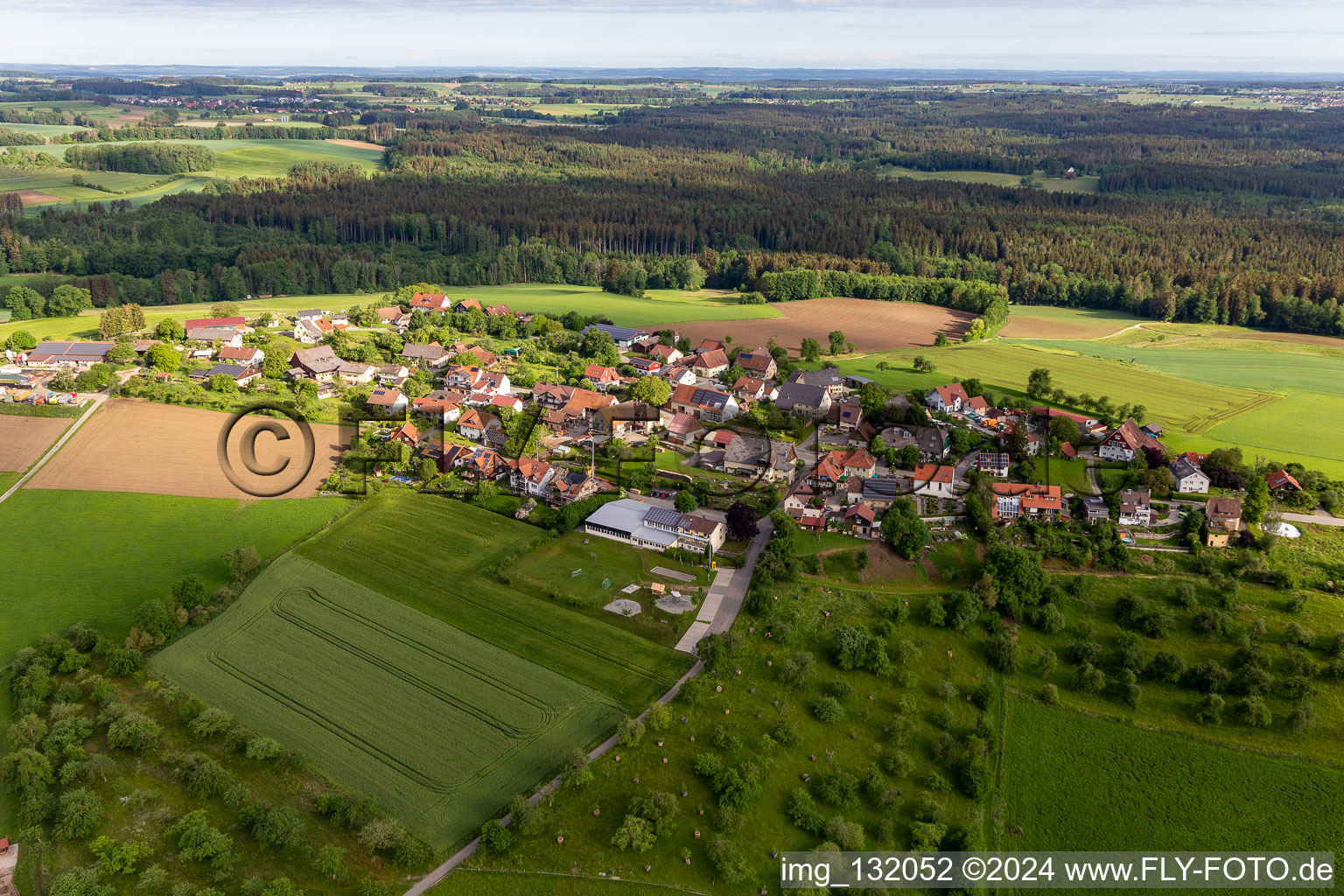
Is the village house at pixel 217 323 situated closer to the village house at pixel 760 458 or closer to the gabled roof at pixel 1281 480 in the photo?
the village house at pixel 760 458

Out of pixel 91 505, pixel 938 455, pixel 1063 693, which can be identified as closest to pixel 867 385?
pixel 938 455

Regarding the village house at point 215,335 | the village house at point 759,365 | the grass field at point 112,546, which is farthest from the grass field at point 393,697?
the village house at point 215,335

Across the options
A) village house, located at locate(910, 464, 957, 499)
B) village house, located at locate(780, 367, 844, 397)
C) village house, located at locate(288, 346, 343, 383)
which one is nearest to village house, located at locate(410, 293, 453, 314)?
village house, located at locate(288, 346, 343, 383)

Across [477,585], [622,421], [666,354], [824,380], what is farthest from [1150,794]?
[666,354]

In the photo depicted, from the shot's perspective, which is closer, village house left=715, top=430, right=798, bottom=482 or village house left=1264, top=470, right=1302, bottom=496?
village house left=1264, top=470, right=1302, bottom=496

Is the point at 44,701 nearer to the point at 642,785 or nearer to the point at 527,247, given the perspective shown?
the point at 642,785

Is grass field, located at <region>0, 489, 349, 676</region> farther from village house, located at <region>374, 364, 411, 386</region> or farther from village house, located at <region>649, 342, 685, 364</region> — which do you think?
village house, located at <region>649, 342, 685, 364</region>
